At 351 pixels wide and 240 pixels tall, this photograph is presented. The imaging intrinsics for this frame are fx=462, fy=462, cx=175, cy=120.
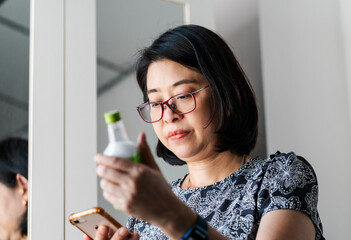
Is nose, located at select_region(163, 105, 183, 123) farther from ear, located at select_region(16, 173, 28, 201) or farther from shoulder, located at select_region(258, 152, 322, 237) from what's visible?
ear, located at select_region(16, 173, 28, 201)

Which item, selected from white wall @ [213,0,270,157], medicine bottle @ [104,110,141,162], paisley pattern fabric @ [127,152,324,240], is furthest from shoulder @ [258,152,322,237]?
white wall @ [213,0,270,157]

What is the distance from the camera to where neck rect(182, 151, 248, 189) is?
126 centimetres

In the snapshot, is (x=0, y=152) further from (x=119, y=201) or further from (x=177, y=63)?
(x=119, y=201)

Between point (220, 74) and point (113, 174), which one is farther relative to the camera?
point (220, 74)

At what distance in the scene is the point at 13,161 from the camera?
4.54ft

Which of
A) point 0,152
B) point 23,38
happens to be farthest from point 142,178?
point 23,38

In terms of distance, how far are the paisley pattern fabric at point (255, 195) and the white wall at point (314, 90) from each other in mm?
541

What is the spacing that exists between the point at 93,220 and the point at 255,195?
0.37 m

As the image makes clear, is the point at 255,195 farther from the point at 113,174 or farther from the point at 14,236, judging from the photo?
the point at 14,236

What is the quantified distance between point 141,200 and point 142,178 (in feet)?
0.11

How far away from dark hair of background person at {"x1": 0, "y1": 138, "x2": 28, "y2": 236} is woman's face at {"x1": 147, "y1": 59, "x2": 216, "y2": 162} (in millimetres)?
456

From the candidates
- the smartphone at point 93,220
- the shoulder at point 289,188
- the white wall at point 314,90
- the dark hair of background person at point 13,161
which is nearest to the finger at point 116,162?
the smartphone at point 93,220

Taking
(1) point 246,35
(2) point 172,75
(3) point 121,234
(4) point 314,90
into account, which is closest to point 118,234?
(3) point 121,234

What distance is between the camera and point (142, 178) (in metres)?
0.67
